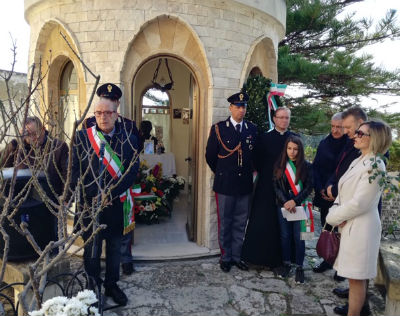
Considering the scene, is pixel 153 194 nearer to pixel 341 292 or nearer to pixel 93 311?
pixel 341 292

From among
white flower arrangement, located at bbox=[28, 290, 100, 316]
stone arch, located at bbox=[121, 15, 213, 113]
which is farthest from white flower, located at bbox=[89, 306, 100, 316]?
stone arch, located at bbox=[121, 15, 213, 113]

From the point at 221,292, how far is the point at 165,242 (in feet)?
5.44

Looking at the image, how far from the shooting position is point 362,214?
2.98m

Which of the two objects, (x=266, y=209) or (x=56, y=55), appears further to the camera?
(x=56, y=55)

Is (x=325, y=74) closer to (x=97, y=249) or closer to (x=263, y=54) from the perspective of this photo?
(x=263, y=54)

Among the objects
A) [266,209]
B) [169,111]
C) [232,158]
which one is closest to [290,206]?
[266,209]

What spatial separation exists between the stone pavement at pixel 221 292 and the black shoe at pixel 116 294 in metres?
0.07

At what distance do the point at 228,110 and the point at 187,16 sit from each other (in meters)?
1.34

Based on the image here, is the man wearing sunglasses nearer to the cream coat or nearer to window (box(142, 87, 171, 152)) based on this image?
the cream coat

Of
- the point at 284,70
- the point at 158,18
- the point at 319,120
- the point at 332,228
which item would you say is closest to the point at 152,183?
the point at 158,18

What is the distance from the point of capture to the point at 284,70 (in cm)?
1012

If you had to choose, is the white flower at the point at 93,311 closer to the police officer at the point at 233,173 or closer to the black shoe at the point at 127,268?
the black shoe at the point at 127,268

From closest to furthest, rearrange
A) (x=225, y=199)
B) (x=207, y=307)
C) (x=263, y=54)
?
1. (x=207, y=307)
2. (x=225, y=199)
3. (x=263, y=54)

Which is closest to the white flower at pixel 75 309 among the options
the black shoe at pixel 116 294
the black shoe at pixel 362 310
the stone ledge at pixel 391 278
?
the black shoe at pixel 116 294
